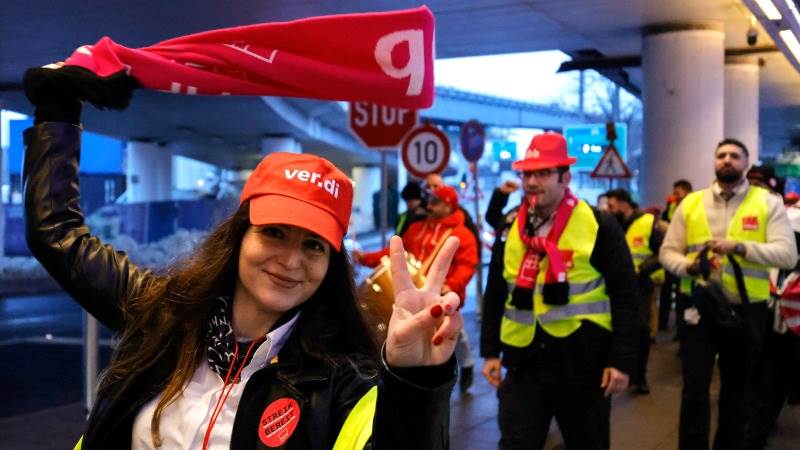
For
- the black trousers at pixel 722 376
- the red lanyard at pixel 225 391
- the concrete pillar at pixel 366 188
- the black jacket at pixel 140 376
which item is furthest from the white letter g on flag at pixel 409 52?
the concrete pillar at pixel 366 188

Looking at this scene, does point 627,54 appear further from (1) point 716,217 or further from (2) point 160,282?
(2) point 160,282

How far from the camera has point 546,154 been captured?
579 cm

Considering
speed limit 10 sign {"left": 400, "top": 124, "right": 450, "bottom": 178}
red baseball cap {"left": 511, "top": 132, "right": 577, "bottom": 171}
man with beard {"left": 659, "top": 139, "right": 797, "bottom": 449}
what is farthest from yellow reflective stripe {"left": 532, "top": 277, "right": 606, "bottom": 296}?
speed limit 10 sign {"left": 400, "top": 124, "right": 450, "bottom": 178}

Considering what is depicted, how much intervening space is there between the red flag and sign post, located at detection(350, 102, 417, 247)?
808 centimetres

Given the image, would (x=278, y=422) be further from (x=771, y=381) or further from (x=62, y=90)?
(x=771, y=381)

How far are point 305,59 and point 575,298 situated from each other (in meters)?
2.80

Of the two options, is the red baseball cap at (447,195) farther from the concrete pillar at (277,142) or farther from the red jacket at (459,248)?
the concrete pillar at (277,142)

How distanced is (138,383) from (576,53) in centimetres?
1836

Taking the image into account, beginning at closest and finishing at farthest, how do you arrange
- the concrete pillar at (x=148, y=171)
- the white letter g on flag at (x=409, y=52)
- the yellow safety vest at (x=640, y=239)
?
the white letter g on flag at (x=409, y=52) → the yellow safety vest at (x=640, y=239) → the concrete pillar at (x=148, y=171)

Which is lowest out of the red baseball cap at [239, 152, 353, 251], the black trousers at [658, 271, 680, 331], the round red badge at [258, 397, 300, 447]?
the black trousers at [658, 271, 680, 331]

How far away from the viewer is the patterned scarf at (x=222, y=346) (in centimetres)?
247

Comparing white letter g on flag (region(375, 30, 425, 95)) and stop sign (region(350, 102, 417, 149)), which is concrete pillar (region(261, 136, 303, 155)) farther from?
white letter g on flag (region(375, 30, 425, 95))

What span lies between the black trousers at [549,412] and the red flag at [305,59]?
2591 mm

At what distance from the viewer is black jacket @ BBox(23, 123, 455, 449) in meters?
2.05
